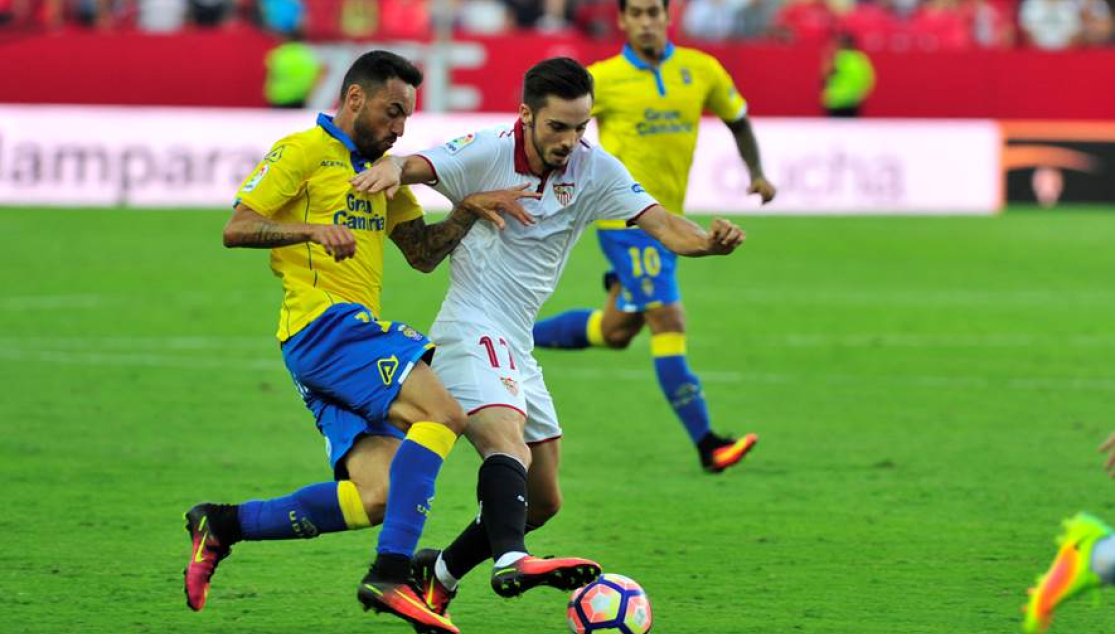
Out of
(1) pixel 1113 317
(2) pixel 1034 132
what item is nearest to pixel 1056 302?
(1) pixel 1113 317

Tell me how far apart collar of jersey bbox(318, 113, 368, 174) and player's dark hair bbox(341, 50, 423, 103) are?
0.12 meters

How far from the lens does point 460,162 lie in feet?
21.4

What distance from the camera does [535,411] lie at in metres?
6.57

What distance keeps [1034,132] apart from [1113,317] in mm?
10420

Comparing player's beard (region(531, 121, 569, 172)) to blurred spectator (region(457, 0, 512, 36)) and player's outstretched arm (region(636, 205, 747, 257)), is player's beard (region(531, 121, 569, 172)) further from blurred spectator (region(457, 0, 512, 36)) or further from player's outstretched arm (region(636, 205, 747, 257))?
blurred spectator (region(457, 0, 512, 36))

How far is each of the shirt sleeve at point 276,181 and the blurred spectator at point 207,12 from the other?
21216mm

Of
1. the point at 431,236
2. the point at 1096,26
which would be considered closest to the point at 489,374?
the point at 431,236

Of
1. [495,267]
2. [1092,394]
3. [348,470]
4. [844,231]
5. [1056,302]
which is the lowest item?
[844,231]

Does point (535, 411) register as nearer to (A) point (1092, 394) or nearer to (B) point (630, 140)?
(B) point (630, 140)

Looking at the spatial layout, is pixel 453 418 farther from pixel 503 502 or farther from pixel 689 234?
pixel 689 234

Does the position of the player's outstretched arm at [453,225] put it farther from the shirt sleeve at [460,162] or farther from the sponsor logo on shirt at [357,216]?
the sponsor logo on shirt at [357,216]

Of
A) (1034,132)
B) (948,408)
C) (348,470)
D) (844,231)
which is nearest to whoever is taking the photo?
(348,470)

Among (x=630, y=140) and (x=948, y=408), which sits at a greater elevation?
(x=630, y=140)

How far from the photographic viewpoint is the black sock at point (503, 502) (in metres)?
6.01
